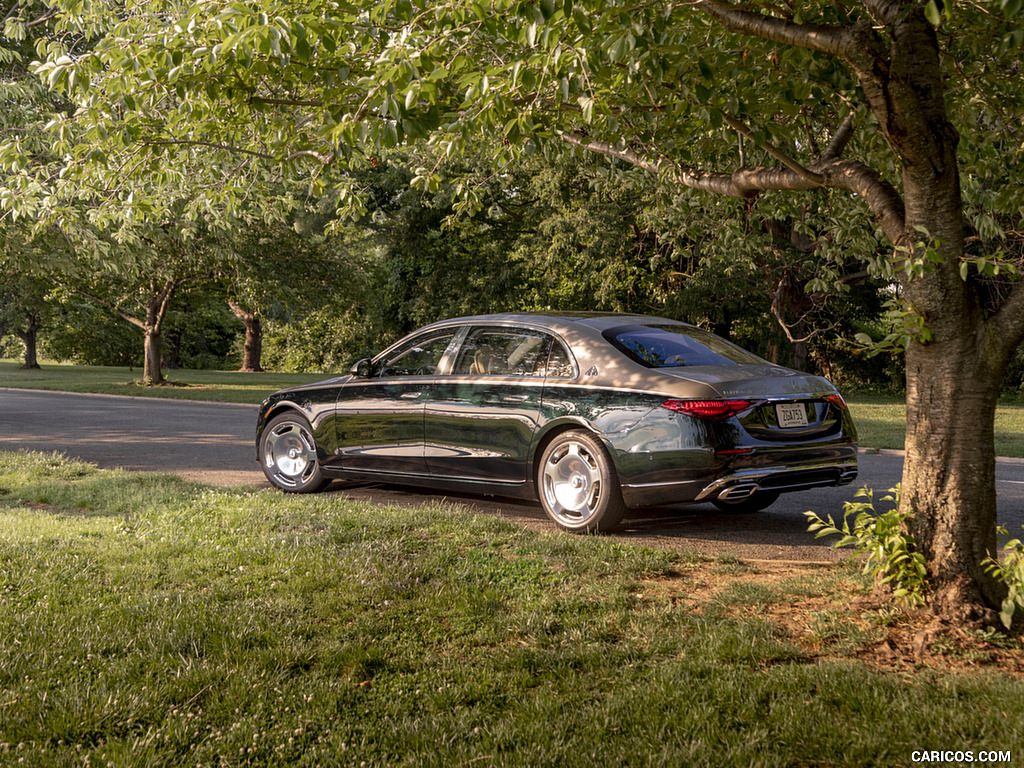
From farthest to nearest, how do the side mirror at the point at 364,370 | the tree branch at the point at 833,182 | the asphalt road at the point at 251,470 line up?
the side mirror at the point at 364,370 < the asphalt road at the point at 251,470 < the tree branch at the point at 833,182

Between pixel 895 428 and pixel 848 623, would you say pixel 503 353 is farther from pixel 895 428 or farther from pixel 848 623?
pixel 895 428

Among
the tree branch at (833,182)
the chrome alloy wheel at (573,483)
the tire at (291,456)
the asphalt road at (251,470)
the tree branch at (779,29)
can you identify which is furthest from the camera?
the tire at (291,456)

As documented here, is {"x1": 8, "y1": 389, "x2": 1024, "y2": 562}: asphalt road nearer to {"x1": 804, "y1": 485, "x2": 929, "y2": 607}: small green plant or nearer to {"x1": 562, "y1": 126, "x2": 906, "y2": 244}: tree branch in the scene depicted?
{"x1": 804, "y1": 485, "x2": 929, "y2": 607}: small green plant

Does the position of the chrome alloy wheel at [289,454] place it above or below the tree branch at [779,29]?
below

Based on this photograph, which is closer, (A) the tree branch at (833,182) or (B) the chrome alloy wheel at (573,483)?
(A) the tree branch at (833,182)

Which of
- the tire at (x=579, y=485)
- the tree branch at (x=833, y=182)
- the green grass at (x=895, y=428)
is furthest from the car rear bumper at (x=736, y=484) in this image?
the green grass at (x=895, y=428)

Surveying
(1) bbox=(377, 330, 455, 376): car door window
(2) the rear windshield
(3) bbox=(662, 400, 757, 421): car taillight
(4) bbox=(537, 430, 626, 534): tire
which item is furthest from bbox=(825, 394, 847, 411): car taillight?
(1) bbox=(377, 330, 455, 376): car door window

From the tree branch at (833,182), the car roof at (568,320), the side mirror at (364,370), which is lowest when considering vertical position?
the side mirror at (364,370)

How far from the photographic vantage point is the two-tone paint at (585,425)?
631 cm

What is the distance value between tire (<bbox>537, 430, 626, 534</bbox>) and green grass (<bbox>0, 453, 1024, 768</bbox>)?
15.0 inches

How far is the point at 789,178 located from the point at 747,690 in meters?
2.94

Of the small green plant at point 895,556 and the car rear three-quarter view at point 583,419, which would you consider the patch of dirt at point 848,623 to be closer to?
the small green plant at point 895,556

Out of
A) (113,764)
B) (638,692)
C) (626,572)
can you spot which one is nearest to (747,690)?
(638,692)

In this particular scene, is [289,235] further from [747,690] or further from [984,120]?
[747,690]
